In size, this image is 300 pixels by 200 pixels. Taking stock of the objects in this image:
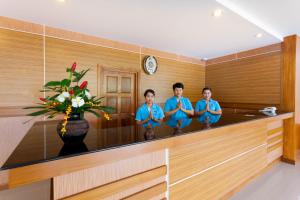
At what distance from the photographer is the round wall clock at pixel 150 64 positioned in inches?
154

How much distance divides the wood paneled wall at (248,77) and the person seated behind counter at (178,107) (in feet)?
7.76

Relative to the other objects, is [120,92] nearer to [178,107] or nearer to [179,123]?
[178,107]

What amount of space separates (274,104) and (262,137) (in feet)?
5.16

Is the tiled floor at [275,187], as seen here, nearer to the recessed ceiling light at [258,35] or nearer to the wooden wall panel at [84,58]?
the recessed ceiling light at [258,35]

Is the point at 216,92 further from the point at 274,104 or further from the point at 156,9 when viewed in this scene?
the point at 156,9

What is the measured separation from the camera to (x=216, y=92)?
4.94m

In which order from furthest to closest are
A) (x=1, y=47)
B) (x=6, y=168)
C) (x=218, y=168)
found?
(x=1, y=47), (x=218, y=168), (x=6, y=168)

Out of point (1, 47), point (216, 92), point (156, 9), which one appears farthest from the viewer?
point (216, 92)

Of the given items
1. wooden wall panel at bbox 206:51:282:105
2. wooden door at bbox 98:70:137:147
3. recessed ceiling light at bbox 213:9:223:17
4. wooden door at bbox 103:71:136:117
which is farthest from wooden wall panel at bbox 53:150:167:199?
wooden wall panel at bbox 206:51:282:105

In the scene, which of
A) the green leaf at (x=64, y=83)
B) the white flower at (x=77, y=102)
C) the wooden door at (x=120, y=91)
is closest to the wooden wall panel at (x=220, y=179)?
the white flower at (x=77, y=102)

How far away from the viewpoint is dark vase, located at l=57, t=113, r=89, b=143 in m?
1.01

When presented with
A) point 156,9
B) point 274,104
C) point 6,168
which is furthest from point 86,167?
point 274,104

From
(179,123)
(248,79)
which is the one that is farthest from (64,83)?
(248,79)

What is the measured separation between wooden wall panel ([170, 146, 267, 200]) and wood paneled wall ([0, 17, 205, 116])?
2.45 metres
